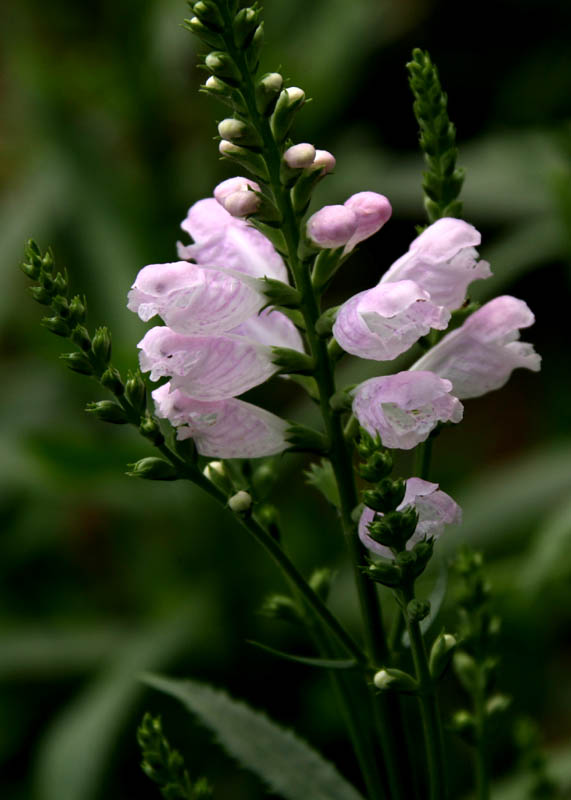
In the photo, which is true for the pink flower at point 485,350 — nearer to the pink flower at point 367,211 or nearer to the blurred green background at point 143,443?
the pink flower at point 367,211

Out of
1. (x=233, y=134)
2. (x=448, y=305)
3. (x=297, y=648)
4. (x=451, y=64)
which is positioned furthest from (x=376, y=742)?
(x=451, y=64)

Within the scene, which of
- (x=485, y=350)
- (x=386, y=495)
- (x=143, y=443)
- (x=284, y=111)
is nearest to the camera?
(x=386, y=495)

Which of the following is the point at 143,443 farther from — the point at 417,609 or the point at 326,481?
the point at 417,609

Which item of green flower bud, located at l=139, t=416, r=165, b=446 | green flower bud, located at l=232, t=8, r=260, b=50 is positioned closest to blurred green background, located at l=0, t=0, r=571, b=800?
green flower bud, located at l=139, t=416, r=165, b=446

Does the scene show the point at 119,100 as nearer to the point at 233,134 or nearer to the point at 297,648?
the point at 297,648

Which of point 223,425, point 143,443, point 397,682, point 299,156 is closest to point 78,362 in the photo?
point 223,425

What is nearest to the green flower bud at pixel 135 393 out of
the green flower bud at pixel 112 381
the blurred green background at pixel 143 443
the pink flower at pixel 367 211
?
the green flower bud at pixel 112 381

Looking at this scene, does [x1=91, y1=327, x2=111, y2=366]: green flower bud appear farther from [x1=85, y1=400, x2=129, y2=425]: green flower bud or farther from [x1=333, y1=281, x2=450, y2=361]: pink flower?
[x1=333, y1=281, x2=450, y2=361]: pink flower
